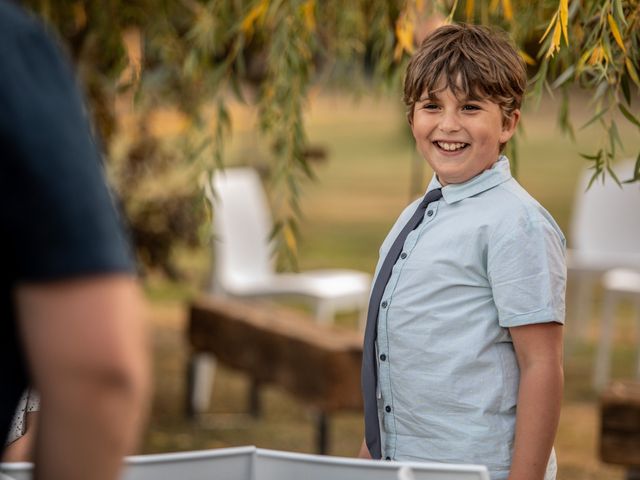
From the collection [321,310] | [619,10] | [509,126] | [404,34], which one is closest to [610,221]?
[321,310]

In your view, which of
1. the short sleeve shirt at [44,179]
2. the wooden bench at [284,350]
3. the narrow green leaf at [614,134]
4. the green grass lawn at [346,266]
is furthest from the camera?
the green grass lawn at [346,266]

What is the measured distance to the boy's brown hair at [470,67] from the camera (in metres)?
1.92

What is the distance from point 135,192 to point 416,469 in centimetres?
558

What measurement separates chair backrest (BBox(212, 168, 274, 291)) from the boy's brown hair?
183 inches

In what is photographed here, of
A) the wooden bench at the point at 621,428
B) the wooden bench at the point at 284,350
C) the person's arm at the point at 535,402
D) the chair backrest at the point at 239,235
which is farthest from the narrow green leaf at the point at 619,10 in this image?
the chair backrest at the point at 239,235

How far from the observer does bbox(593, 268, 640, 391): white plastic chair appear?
6.84 meters

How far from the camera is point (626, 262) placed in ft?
24.2

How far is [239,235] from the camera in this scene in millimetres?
6902

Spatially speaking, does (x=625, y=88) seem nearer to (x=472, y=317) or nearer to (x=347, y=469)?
(x=472, y=317)

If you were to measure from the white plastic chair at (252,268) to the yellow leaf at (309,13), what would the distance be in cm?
321

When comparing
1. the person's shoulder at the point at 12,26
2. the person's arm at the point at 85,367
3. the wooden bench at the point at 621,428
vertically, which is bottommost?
the wooden bench at the point at 621,428

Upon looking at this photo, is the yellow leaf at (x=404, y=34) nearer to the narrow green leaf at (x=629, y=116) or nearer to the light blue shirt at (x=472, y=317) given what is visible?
the narrow green leaf at (x=629, y=116)

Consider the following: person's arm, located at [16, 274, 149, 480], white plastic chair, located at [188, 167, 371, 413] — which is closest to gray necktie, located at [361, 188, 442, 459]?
person's arm, located at [16, 274, 149, 480]

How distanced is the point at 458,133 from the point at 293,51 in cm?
125
